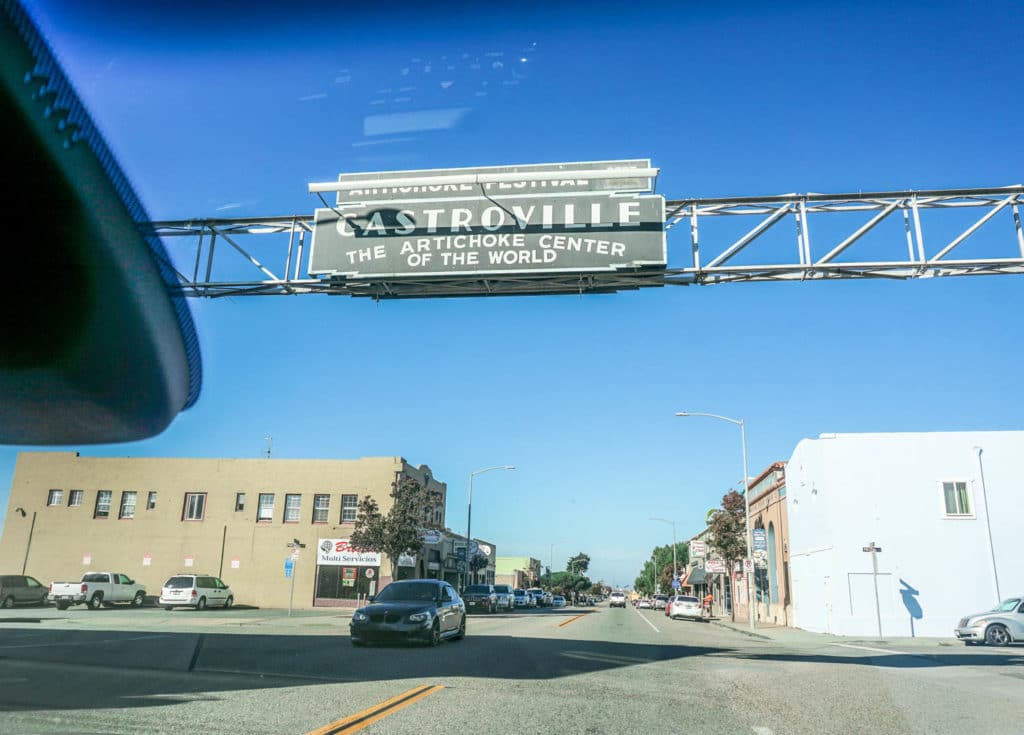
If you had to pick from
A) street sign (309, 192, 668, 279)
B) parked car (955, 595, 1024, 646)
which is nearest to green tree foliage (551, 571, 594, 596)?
parked car (955, 595, 1024, 646)

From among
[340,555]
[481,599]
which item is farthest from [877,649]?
[340,555]

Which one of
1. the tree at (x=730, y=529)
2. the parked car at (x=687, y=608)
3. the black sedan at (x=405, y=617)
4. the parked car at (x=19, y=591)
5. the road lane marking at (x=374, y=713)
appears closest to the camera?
the road lane marking at (x=374, y=713)

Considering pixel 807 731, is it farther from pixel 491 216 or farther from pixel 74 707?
pixel 491 216

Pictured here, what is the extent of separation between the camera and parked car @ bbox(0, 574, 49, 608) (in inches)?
1309

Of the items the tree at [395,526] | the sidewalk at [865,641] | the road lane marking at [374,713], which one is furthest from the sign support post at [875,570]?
the tree at [395,526]

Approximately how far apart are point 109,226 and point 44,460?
52310mm

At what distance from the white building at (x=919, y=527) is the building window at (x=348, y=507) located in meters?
25.0

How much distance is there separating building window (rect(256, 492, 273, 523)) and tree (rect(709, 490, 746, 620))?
2438cm

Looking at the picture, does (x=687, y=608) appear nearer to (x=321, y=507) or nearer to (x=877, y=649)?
(x=321, y=507)

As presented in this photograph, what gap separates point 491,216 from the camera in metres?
12.5

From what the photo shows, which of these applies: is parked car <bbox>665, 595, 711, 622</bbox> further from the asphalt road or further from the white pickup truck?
the white pickup truck

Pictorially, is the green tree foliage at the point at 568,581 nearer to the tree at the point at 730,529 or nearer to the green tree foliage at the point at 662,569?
the green tree foliage at the point at 662,569

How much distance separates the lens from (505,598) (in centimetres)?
4966

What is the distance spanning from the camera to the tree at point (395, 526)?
3775 centimetres
